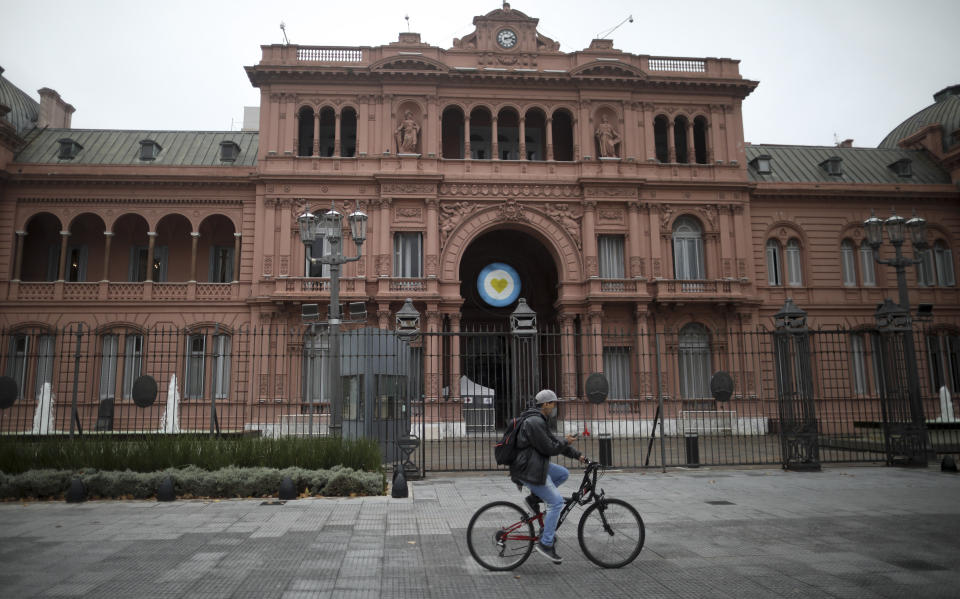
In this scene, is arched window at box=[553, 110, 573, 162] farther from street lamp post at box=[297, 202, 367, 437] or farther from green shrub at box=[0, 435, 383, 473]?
green shrub at box=[0, 435, 383, 473]

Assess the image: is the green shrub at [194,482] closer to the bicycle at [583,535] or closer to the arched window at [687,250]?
the bicycle at [583,535]

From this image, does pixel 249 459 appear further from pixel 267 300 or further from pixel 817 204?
pixel 817 204

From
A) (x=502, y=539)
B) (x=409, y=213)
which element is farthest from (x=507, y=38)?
(x=502, y=539)

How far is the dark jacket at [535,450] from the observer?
711cm

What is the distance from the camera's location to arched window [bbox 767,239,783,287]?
1271 inches

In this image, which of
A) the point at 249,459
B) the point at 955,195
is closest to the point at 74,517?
the point at 249,459

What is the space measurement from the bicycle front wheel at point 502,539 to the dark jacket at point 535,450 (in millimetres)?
371

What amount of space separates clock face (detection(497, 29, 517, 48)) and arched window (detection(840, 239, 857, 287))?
771 inches

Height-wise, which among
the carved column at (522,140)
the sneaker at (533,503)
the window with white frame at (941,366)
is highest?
the carved column at (522,140)

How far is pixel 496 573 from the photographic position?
7133 millimetres

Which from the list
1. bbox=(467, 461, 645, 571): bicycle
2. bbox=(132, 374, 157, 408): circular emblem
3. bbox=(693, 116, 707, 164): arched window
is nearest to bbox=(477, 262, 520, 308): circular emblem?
bbox=(693, 116, 707, 164): arched window

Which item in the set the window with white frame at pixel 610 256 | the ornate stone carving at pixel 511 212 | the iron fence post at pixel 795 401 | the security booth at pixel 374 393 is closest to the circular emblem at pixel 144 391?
the security booth at pixel 374 393

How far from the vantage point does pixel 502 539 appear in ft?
23.3

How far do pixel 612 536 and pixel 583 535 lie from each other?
1.06ft
